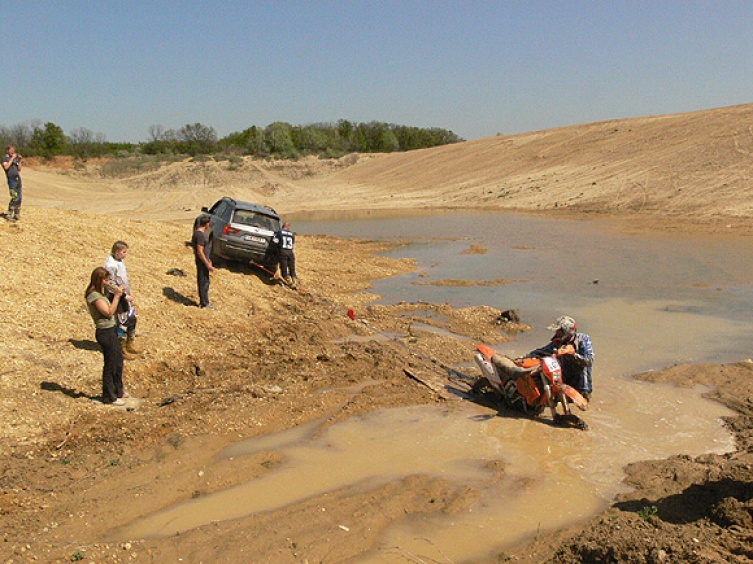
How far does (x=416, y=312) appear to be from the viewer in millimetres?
14016

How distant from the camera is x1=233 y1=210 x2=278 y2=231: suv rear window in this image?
49.1ft

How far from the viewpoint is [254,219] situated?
1512cm

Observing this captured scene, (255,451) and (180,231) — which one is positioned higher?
(180,231)

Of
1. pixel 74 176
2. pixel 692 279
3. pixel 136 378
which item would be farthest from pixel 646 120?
pixel 136 378

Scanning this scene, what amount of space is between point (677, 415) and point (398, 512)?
4.40 metres

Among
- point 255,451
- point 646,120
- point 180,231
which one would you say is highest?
point 646,120

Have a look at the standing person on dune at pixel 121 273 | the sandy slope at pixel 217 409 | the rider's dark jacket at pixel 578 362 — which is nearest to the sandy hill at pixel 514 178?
the sandy slope at pixel 217 409

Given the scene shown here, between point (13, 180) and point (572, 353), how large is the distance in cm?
1121

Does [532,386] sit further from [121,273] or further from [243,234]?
[243,234]

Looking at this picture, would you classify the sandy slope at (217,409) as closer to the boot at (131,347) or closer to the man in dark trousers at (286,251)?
the boot at (131,347)

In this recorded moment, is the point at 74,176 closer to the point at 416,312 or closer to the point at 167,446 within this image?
the point at 416,312

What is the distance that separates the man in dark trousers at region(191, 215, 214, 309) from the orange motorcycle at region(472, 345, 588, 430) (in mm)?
5504

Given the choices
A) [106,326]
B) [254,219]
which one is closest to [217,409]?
[106,326]

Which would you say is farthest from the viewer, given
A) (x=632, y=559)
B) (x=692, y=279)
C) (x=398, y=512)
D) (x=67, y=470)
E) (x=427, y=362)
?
(x=692, y=279)
